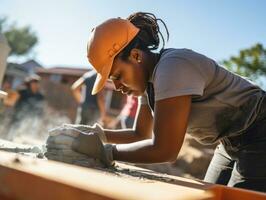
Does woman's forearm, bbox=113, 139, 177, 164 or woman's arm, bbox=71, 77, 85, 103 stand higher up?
woman's forearm, bbox=113, 139, 177, 164

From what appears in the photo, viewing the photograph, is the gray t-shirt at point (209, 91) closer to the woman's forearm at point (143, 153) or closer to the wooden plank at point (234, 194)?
the woman's forearm at point (143, 153)

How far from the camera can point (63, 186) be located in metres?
0.89

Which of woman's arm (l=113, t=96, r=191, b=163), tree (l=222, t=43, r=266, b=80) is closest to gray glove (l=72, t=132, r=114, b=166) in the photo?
woman's arm (l=113, t=96, r=191, b=163)

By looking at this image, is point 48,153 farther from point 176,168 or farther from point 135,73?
point 176,168

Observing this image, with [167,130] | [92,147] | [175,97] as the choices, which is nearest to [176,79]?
[175,97]

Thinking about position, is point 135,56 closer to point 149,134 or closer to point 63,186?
point 149,134

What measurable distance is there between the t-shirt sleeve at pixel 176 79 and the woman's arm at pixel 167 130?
3 centimetres

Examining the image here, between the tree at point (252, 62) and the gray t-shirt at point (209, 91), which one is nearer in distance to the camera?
the gray t-shirt at point (209, 91)

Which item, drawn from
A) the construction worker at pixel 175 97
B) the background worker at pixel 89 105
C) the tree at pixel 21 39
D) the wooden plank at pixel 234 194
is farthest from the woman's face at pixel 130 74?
the tree at pixel 21 39

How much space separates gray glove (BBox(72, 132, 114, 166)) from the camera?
66.8 inches

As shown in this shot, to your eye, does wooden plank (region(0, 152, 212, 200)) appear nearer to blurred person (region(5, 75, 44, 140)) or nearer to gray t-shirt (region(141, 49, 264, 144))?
gray t-shirt (region(141, 49, 264, 144))

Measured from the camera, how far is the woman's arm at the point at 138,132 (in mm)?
2455

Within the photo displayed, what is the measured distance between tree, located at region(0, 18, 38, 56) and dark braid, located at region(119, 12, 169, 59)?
126 ft

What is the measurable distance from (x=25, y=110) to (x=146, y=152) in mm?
7017
